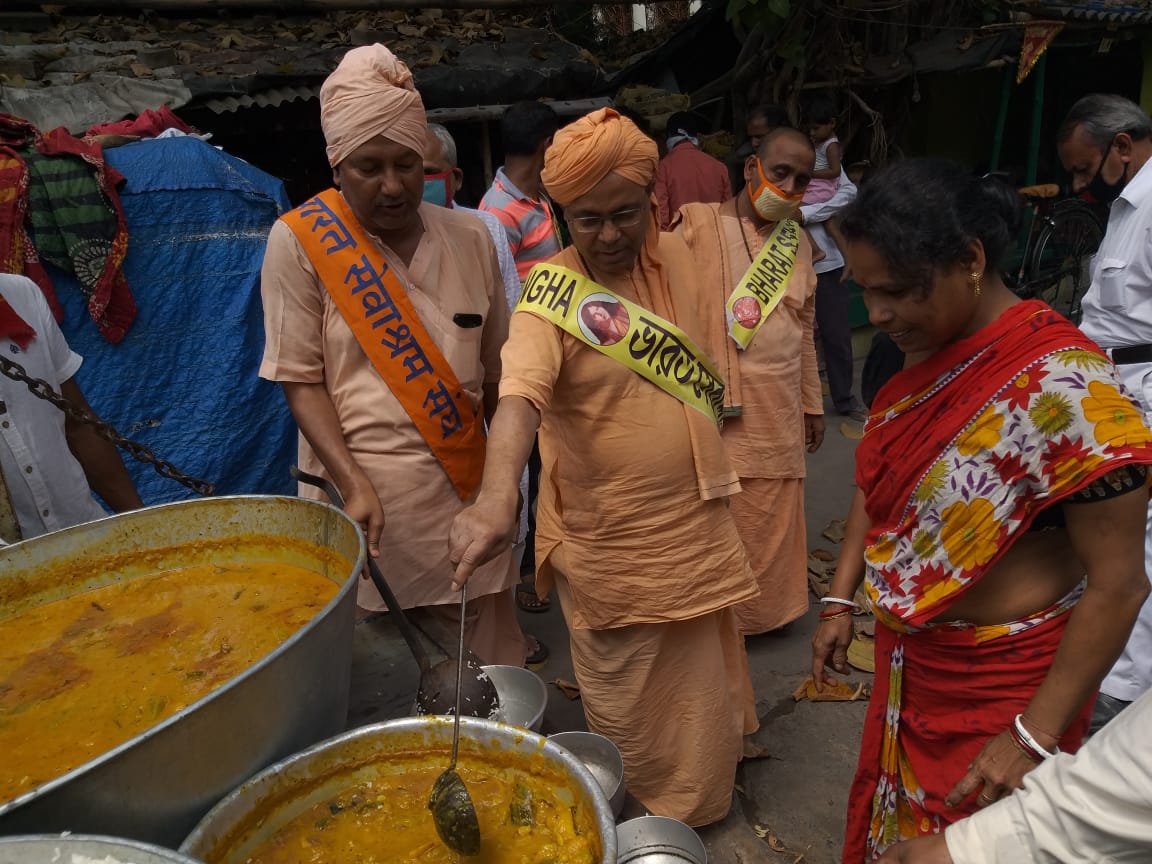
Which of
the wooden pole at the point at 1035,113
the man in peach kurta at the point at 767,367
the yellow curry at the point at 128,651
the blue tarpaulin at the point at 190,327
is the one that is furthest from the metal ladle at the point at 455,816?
the wooden pole at the point at 1035,113

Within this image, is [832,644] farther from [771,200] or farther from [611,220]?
[771,200]

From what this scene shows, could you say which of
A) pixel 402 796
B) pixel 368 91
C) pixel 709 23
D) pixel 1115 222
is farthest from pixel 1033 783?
pixel 709 23

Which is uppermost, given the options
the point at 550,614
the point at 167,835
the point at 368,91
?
the point at 368,91

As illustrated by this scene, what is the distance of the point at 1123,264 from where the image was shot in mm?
3252

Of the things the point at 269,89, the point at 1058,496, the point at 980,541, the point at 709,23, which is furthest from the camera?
the point at 709,23

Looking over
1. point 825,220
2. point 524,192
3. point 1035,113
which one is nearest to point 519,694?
point 524,192

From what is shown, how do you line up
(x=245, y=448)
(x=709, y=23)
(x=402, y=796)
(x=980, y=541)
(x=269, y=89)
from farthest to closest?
(x=709, y=23) < (x=269, y=89) < (x=245, y=448) < (x=980, y=541) < (x=402, y=796)

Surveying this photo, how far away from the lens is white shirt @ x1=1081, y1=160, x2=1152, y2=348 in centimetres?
319

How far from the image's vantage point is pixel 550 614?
4258 millimetres

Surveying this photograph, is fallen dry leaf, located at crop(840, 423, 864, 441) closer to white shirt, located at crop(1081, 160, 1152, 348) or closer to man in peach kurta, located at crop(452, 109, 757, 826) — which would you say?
white shirt, located at crop(1081, 160, 1152, 348)

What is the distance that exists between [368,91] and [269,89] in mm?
3138

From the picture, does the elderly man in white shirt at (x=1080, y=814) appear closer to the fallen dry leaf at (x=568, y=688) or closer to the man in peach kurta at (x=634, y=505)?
the man in peach kurta at (x=634, y=505)

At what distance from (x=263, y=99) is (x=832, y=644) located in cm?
422

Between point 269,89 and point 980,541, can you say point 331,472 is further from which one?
point 269,89
